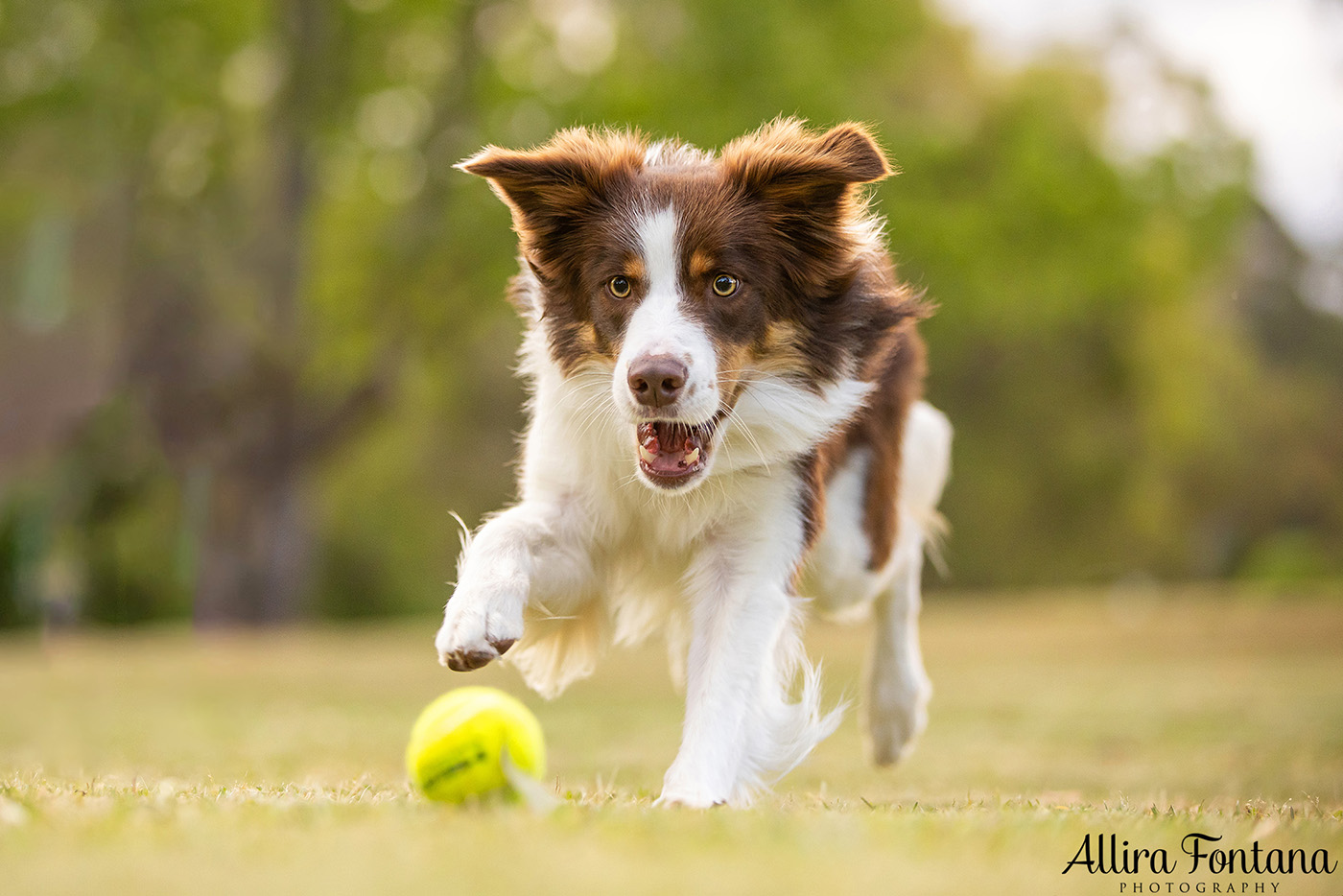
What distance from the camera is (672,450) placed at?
13.8ft

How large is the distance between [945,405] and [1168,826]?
25.1m

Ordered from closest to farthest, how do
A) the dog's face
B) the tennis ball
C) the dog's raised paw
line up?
the tennis ball
the dog's raised paw
the dog's face

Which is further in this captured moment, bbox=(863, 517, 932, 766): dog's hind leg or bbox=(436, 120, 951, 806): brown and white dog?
bbox=(863, 517, 932, 766): dog's hind leg

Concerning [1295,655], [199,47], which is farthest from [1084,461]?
[199,47]

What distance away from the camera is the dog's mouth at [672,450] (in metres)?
4.16

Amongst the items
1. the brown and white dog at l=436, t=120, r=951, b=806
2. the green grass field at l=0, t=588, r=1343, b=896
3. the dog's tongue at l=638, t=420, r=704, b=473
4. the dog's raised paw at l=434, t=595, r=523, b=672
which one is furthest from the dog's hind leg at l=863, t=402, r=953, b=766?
the dog's raised paw at l=434, t=595, r=523, b=672

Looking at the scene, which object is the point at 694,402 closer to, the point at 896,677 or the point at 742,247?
the point at 742,247

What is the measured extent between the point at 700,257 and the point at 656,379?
55cm

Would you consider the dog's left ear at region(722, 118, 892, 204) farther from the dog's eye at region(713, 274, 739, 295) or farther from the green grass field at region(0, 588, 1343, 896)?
the green grass field at region(0, 588, 1343, 896)

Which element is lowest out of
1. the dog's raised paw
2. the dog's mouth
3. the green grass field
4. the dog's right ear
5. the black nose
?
the green grass field

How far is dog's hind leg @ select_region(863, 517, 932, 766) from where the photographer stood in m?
5.80

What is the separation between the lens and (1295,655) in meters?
14.3

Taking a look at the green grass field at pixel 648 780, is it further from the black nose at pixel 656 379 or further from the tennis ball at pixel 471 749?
the black nose at pixel 656 379

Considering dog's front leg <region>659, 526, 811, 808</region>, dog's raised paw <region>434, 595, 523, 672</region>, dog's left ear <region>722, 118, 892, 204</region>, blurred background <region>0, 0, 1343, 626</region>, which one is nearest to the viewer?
dog's raised paw <region>434, 595, 523, 672</region>
